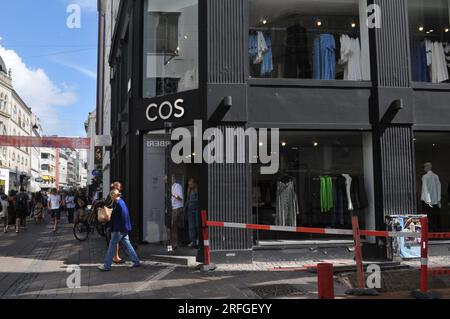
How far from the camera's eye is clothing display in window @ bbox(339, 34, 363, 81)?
11422 millimetres

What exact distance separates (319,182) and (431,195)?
2.77 meters

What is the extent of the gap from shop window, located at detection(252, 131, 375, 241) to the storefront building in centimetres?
3

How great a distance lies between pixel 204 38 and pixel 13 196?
12985mm

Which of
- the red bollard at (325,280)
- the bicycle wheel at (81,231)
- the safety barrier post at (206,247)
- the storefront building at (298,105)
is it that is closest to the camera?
the red bollard at (325,280)

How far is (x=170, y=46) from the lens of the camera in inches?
480

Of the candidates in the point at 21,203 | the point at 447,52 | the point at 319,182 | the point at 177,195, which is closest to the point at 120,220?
the point at 177,195

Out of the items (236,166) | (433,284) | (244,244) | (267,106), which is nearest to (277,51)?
(267,106)

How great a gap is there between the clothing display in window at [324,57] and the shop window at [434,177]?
8.55 feet

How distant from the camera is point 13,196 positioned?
19.4 metres

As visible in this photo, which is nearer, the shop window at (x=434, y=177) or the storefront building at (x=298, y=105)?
the storefront building at (x=298, y=105)

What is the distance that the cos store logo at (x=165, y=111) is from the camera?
10789mm

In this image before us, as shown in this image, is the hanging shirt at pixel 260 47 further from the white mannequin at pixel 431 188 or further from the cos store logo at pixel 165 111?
the white mannequin at pixel 431 188

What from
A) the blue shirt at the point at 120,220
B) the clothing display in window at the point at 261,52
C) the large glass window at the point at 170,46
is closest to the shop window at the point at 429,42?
the clothing display in window at the point at 261,52

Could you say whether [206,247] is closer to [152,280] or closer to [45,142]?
[152,280]
